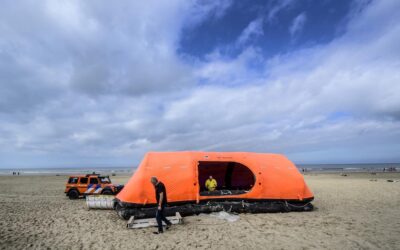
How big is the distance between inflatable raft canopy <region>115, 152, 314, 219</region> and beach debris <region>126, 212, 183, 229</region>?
378 millimetres

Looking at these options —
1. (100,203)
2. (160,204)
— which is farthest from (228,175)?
(160,204)

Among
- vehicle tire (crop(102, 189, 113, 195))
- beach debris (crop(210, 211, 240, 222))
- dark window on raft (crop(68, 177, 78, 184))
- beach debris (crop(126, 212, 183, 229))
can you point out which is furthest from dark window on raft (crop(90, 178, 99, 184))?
beach debris (crop(210, 211, 240, 222))

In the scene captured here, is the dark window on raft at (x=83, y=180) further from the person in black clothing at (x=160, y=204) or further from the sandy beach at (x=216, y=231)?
the person in black clothing at (x=160, y=204)

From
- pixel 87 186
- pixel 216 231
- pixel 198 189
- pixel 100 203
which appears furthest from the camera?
pixel 87 186

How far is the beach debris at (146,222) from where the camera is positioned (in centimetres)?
881

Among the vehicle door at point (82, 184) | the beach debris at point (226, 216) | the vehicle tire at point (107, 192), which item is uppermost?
the vehicle door at point (82, 184)

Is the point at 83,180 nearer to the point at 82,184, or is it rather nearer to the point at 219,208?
the point at 82,184

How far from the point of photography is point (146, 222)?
9109 millimetres

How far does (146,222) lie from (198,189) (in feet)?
7.54

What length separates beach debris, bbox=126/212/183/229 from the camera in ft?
28.9

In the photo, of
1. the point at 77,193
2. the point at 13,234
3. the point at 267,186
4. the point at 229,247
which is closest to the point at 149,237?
the point at 229,247

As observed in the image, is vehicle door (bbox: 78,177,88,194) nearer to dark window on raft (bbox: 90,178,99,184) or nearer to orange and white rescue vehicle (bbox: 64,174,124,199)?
orange and white rescue vehicle (bbox: 64,174,124,199)

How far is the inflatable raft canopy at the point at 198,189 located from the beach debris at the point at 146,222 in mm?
378

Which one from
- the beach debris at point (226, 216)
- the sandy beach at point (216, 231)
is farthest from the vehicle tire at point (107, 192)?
the beach debris at point (226, 216)
